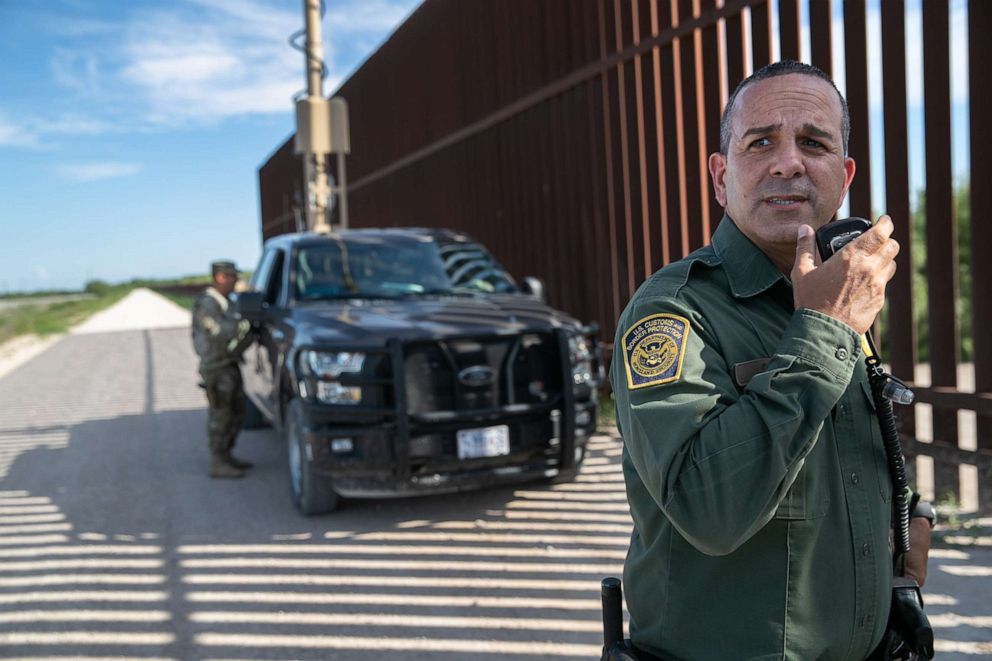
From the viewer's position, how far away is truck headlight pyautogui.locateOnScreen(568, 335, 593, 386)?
563cm

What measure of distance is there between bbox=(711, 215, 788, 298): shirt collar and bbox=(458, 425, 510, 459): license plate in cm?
367

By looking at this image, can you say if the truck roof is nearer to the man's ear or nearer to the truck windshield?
the truck windshield

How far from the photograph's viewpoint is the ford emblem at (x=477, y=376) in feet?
17.1

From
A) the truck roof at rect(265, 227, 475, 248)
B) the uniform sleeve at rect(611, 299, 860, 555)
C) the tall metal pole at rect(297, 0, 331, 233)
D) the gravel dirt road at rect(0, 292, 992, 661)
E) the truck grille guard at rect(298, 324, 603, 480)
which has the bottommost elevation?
the gravel dirt road at rect(0, 292, 992, 661)

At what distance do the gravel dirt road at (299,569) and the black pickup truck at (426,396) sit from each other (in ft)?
1.17

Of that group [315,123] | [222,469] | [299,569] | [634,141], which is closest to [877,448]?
[299,569]

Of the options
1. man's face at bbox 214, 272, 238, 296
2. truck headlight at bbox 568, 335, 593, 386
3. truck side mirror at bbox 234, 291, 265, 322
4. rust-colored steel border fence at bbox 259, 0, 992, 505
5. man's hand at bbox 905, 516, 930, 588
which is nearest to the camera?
man's hand at bbox 905, 516, 930, 588

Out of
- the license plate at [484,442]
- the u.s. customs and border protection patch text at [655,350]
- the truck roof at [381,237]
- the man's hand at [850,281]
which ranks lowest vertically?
the license plate at [484,442]

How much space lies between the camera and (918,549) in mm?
1729

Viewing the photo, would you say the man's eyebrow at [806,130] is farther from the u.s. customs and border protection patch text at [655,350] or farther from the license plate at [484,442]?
the license plate at [484,442]

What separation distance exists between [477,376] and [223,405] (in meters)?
2.68

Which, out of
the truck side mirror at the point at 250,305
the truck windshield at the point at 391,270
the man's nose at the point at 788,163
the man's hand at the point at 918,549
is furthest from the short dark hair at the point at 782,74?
the truck side mirror at the point at 250,305

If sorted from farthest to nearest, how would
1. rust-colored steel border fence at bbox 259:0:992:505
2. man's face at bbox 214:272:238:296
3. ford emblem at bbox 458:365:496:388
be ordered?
1. man's face at bbox 214:272:238:296
2. ford emblem at bbox 458:365:496:388
3. rust-colored steel border fence at bbox 259:0:992:505

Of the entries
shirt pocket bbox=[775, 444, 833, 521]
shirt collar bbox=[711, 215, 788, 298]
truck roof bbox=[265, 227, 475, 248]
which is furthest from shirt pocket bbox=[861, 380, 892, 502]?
truck roof bbox=[265, 227, 475, 248]
